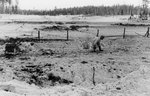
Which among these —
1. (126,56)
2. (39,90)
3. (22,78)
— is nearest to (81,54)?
(126,56)

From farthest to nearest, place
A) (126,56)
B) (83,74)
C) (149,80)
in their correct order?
(126,56)
(83,74)
(149,80)

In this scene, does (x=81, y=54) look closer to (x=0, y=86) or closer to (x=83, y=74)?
(x=83, y=74)

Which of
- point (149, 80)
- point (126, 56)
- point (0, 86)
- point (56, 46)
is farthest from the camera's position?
point (56, 46)

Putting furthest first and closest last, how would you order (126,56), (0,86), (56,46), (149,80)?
(56,46) → (126,56) → (149,80) → (0,86)

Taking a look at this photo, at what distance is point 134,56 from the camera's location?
14.5 metres

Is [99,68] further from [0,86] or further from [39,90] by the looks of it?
[0,86]

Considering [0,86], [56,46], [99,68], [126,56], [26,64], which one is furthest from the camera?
[56,46]

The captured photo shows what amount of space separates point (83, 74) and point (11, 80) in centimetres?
327

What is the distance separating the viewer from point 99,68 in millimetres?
11375

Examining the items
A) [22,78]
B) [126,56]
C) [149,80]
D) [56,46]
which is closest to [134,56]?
[126,56]

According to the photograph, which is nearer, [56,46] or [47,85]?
[47,85]

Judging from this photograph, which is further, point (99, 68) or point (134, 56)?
point (134, 56)

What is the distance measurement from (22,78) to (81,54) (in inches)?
227

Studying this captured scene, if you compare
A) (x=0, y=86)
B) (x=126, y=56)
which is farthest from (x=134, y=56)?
(x=0, y=86)
